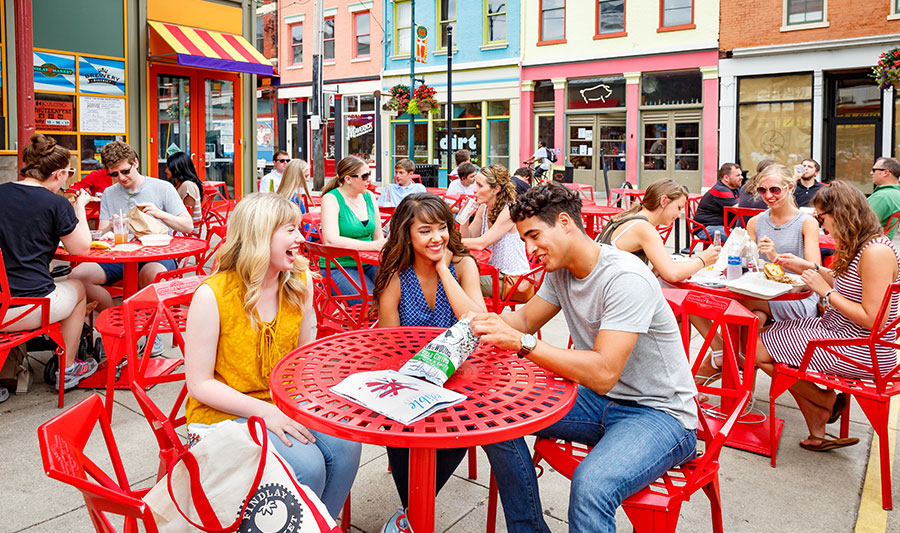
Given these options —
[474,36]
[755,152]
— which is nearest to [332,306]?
[755,152]

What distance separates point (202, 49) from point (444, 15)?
15.7 meters

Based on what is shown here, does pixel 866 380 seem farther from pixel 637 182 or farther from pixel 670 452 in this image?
pixel 637 182

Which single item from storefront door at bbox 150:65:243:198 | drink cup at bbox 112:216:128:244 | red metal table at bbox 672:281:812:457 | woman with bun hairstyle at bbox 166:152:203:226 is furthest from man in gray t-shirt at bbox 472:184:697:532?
storefront door at bbox 150:65:243:198

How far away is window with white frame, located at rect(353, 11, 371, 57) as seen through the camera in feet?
90.0

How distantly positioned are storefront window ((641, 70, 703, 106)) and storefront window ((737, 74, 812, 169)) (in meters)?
1.25

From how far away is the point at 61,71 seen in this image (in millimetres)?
10305

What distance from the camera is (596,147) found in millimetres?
22312

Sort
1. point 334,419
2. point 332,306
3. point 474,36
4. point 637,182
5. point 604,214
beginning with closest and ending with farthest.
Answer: point 334,419
point 332,306
point 604,214
point 637,182
point 474,36

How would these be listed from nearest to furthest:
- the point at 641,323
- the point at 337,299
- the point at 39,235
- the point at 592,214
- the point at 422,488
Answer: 1. the point at 422,488
2. the point at 641,323
3. the point at 39,235
4. the point at 337,299
5. the point at 592,214

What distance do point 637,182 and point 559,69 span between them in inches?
179

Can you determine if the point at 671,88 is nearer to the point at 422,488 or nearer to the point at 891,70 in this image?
the point at 891,70

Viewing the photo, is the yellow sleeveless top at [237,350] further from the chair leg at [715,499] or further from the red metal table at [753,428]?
the red metal table at [753,428]

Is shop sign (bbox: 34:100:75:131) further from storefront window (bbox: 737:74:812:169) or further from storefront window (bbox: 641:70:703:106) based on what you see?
storefront window (bbox: 737:74:812:169)

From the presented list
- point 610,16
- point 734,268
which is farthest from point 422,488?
point 610,16
